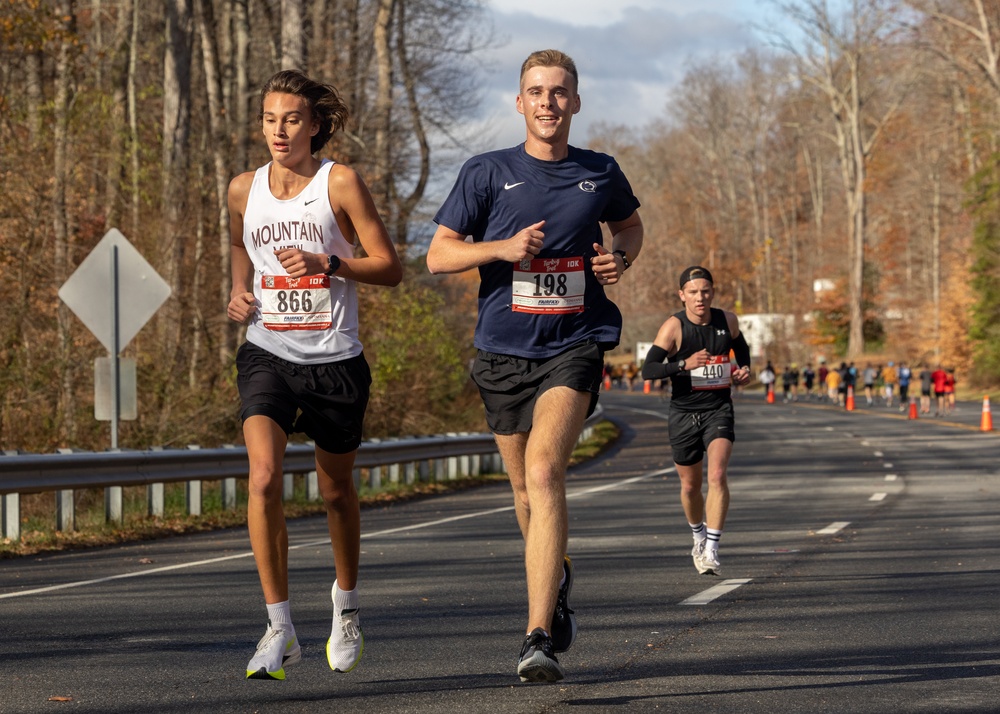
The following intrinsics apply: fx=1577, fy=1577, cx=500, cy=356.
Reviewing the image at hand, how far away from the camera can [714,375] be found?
35.1 feet

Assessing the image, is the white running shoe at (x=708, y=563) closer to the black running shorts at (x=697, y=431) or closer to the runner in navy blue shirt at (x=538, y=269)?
the black running shorts at (x=697, y=431)

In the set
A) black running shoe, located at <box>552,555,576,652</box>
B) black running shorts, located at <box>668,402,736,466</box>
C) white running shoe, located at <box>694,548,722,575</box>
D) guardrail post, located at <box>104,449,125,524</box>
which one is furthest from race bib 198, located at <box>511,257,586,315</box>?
guardrail post, located at <box>104,449,125,524</box>

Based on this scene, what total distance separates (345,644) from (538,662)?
1009 mm

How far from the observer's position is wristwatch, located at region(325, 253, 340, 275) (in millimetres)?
5949

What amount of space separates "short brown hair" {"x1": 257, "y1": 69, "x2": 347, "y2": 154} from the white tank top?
0.22 meters

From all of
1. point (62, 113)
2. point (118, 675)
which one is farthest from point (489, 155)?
point (62, 113)

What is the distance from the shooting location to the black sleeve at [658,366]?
1045 centimetres

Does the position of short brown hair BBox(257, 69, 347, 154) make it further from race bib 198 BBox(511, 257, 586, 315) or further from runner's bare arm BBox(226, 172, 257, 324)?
race bib 198 BBox(511, 257, 586, 315)

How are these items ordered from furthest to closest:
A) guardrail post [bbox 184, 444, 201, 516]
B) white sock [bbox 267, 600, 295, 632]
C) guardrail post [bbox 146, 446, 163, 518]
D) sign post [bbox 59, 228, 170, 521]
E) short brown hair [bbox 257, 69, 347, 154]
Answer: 1. guardrail post [bbox 184, 444, 201, 516]
2. sign post [bbox 59, 228, 170, 521]
3. guardrail post [bbox 146, 446, 163, 518]
4. short brown hair [bbox 257, 69, 347, 154]
5. white sock [bbox 267, 600, 295, 632]

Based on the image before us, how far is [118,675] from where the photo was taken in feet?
20.3

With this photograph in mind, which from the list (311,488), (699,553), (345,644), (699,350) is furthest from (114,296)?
(345,644)

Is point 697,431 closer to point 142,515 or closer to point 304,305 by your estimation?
point 304,305

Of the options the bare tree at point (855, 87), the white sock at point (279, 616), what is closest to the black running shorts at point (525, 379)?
the white sock at point (279, 616)

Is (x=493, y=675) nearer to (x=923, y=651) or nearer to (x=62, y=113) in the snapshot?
(x=923, y=651)
